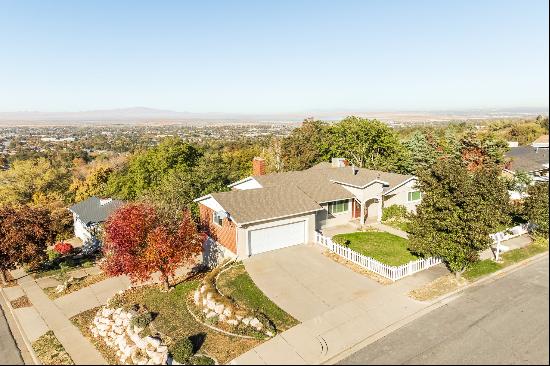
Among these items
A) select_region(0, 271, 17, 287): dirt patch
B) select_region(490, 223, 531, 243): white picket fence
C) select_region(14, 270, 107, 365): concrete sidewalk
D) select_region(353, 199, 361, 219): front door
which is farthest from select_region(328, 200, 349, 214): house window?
select_region(0, 271, 17, 287): dirt patch

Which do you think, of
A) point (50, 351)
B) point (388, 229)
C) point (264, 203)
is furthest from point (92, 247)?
point (388, 229)

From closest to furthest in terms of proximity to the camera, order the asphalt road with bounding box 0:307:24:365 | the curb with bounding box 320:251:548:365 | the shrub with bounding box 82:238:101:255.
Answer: the curb with bounding box 320:251:548:365 < the asphalt road with bounding box 0:307:24:365 < the shrub with bounding box 82:238:101:255

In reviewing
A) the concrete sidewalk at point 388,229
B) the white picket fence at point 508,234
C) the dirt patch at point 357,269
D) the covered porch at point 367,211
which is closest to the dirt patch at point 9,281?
the dirt patch at point 357,269

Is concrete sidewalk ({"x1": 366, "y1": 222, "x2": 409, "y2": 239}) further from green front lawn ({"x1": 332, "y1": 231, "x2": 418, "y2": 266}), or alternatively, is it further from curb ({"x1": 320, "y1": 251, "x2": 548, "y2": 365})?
curb ({"x1": 320, "y1": 251, "x2": 548, "y2": 365})

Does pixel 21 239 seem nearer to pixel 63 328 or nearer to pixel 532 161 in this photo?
pixel 63 328

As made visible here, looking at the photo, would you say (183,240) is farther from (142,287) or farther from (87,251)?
(87,251)

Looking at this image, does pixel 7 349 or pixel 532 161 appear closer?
pixel 532 161

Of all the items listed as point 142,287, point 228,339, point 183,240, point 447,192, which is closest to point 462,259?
point 447,192
